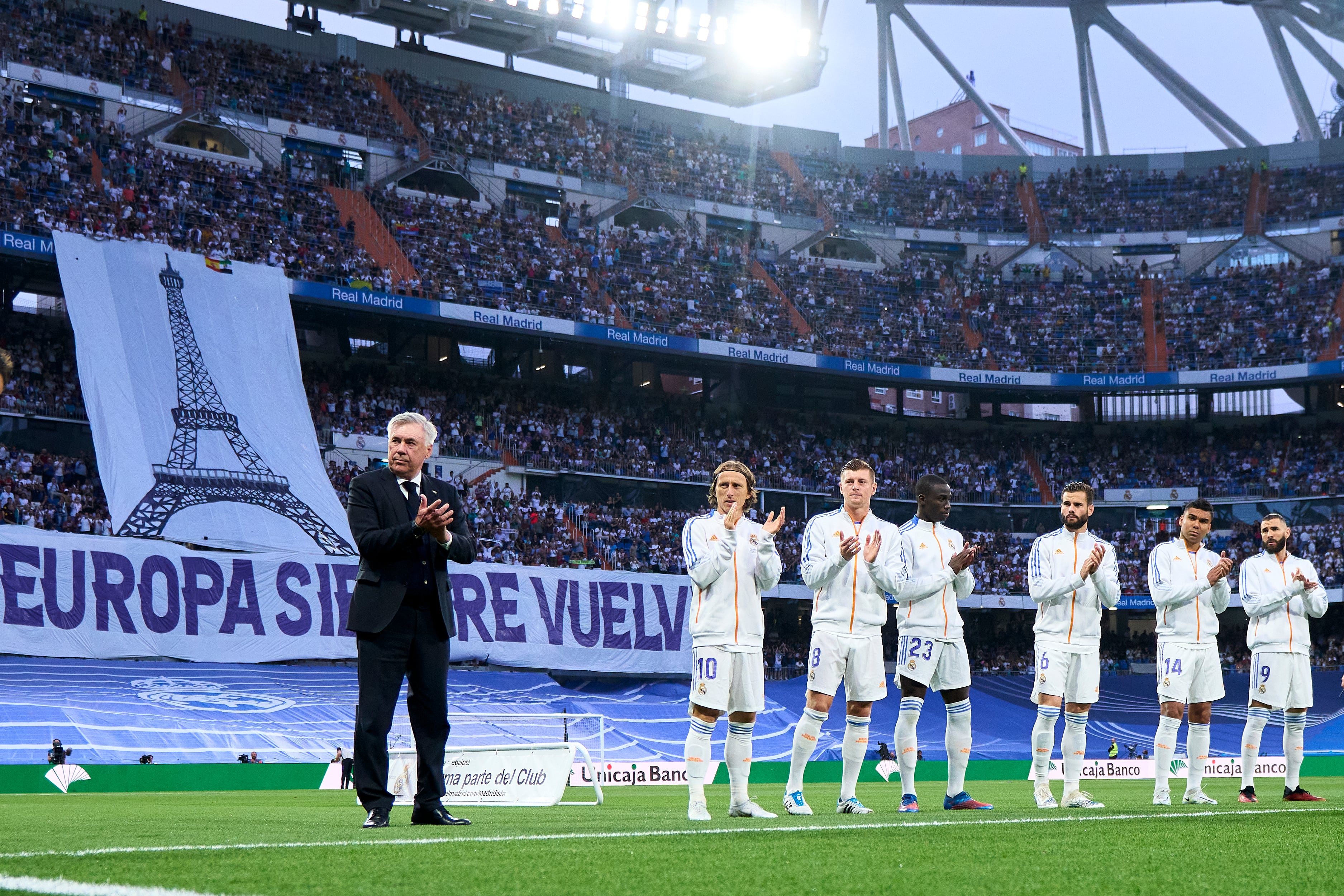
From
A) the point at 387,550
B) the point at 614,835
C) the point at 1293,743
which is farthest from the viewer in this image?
the point at 1293,743

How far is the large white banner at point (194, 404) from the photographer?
30281 mm

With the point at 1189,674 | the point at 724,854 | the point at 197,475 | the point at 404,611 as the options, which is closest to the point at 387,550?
the point at 404,611

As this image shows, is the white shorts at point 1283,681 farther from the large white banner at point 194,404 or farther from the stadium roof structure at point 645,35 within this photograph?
the stadium roof structure at point 645,35

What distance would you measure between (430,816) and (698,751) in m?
2.05

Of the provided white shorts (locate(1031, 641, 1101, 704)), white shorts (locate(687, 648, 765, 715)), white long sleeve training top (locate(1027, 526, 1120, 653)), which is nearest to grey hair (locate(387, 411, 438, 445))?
white shorts (locate(687, 648, 765, 715))

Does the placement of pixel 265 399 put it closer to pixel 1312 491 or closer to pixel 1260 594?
pixel 1260 594

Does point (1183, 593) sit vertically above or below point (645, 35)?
below

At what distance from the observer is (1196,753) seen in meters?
11.6

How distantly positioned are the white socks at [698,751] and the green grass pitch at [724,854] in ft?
1.16

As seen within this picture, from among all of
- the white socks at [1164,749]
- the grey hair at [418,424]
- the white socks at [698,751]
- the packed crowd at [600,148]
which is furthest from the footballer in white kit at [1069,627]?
the packed crowd at [600,148]

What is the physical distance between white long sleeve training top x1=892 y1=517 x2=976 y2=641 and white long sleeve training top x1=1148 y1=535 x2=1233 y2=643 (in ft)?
7.92

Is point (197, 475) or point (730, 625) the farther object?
point (197, 475)

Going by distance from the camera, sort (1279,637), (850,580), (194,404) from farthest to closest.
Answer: (194,404) < (1279,637) < (850,580)

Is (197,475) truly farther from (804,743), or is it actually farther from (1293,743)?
(1293,743)
